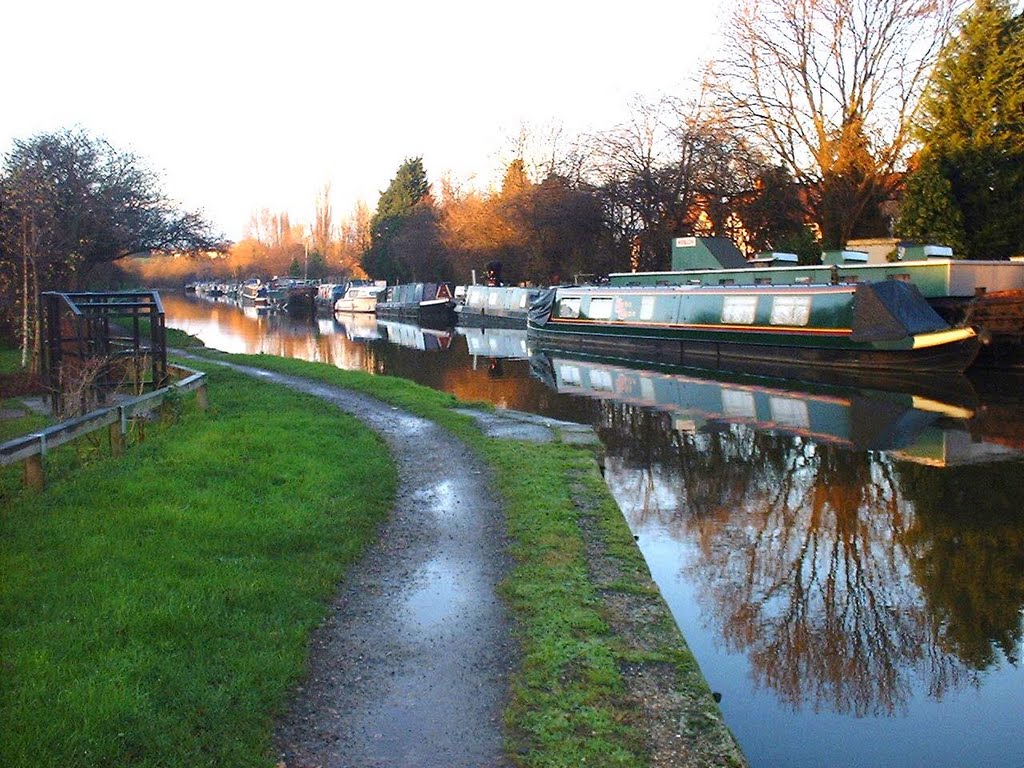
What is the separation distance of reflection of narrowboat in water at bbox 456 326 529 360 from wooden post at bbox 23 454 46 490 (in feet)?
65.6

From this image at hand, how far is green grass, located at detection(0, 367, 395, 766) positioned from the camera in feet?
11.6

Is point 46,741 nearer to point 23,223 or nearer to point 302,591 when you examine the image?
point 302,591

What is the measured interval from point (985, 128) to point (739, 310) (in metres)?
8.32

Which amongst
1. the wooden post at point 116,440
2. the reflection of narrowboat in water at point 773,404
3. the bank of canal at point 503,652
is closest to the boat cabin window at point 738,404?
the reflection of narrowboat in water at point 773,404

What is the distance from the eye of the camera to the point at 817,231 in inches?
1227

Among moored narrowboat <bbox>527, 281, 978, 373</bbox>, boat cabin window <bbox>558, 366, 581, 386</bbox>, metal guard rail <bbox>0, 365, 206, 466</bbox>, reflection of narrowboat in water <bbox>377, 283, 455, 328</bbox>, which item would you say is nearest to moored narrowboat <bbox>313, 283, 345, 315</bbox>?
reflection of narrowboat in water <bbox>377, 283, 455, 328</bbox>

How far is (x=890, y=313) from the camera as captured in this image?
63.0 feet

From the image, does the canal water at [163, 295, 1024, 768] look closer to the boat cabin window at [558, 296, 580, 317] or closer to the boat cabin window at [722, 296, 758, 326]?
the boat cabin window at [722, 296, 758, 326]

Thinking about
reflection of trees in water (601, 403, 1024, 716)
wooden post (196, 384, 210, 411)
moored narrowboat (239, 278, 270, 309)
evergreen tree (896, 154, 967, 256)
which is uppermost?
evergreen tree (896, 154, 967, 256)

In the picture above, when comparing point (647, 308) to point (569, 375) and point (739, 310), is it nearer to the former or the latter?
point (739, 310)

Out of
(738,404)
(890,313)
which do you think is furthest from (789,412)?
(890,313)

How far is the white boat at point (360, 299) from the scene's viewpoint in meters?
55.5

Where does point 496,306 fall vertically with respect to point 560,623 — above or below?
above

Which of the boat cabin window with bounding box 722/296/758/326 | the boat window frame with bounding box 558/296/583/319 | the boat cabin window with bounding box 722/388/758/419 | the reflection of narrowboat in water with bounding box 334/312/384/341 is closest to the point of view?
the boat cabin window with bounding box 722/388/758/419
